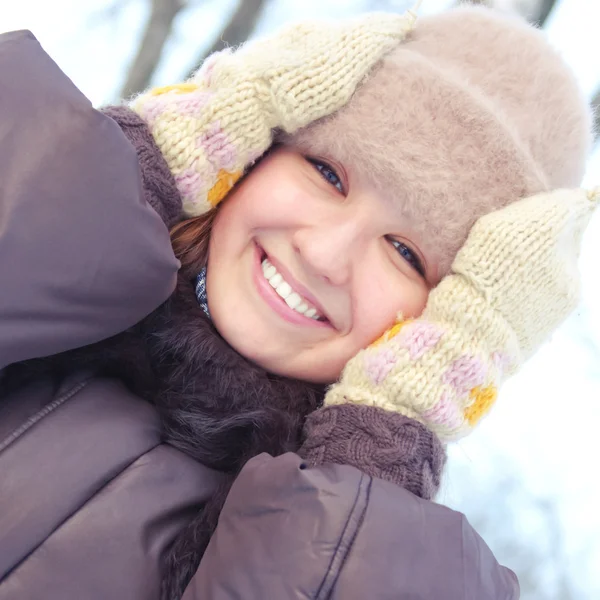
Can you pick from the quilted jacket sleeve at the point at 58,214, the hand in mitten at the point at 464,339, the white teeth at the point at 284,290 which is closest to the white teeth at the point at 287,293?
the white teeth at the point at 284,290

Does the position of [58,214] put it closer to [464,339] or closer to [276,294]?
[276,294]

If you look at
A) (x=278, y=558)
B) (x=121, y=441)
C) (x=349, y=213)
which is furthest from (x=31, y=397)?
(x=349, y=213)

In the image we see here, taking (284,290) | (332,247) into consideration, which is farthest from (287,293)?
(332,247)

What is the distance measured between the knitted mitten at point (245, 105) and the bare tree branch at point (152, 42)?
51 cm

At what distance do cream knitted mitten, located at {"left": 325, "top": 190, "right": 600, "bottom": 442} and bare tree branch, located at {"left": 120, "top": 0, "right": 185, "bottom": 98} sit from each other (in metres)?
0.88

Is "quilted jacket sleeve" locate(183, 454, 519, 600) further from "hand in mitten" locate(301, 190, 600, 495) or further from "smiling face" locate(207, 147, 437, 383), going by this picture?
"smiling face" locate(207, 147, 437, 383)

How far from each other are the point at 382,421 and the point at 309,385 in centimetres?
18

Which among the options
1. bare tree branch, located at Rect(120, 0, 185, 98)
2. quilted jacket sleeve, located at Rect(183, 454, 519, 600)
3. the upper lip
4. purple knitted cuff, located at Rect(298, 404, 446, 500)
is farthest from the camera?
bare tree branch, located at Rect(120, 0, 185, 98)

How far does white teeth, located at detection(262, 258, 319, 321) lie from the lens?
2.97ft

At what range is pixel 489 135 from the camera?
86cm

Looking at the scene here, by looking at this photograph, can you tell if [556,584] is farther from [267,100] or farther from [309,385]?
[267,100]

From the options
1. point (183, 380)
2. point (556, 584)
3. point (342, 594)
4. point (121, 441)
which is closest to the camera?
point (342, 594)

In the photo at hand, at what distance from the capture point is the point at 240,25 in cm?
137

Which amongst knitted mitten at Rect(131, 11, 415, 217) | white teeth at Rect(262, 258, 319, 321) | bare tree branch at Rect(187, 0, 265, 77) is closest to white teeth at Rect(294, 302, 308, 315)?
white teeth at Rect(262, 258, 319, 321)
